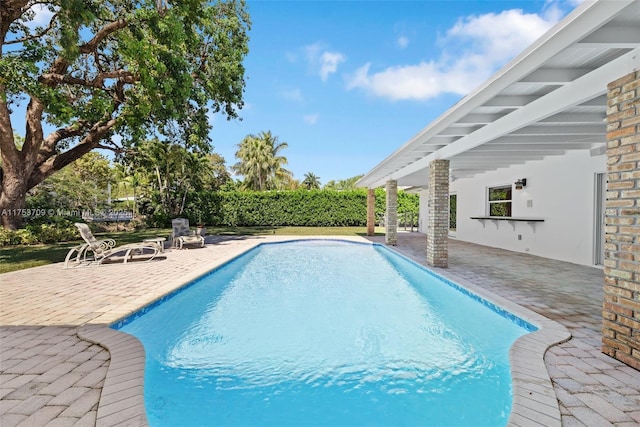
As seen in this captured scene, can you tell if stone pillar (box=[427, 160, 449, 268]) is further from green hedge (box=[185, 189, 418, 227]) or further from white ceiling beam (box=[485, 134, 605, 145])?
green hedge (box=[185, 189, 418, 227])

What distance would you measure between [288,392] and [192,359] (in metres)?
1.40

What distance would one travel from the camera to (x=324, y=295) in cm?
691

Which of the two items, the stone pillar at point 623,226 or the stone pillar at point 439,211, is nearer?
the stone pillar at point 623,226

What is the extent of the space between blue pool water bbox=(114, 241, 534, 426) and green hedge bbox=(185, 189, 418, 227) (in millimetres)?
17297

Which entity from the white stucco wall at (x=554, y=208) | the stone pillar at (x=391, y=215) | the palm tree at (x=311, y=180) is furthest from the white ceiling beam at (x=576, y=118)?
the palm tree at (x=311, y=180)

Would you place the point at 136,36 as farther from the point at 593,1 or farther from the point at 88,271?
the point at 593,1

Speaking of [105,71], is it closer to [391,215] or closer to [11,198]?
[11,198]

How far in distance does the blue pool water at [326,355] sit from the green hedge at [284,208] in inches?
681

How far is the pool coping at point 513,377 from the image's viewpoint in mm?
2393

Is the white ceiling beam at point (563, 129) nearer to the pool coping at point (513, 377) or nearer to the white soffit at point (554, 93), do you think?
the white soffit at point (554, 93)

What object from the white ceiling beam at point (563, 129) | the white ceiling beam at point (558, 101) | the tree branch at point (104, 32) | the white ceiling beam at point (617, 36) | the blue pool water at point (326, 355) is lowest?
the blue pool water at point (326, 355)

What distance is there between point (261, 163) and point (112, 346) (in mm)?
33486

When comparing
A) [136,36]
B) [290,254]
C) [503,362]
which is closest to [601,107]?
[503,362]

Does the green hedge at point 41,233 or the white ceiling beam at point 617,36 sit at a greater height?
the white ceiling beam at point 617,36
